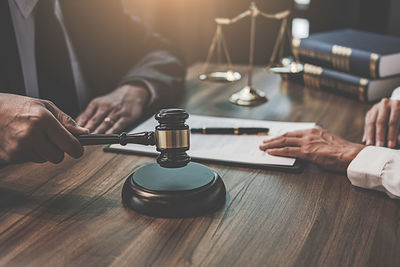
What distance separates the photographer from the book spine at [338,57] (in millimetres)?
1540

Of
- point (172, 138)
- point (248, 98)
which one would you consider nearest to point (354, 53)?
point (248, 98)

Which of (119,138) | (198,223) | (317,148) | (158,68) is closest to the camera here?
(198,223)

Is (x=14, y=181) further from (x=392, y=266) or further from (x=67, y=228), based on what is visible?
(x=392, y=266)

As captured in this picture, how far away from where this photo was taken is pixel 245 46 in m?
2.77

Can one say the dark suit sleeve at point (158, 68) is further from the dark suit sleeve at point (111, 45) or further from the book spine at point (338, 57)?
the book spine at point (338, 57)

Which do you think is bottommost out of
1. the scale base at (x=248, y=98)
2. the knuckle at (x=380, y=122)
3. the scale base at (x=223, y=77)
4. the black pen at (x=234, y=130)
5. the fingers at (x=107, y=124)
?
the scale base at (x=248, y=98)

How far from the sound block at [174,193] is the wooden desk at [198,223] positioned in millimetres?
22

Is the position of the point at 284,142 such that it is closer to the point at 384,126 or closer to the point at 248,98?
the point at 384,126

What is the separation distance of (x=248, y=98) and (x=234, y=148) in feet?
1.74

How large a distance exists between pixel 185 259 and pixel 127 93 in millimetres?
939

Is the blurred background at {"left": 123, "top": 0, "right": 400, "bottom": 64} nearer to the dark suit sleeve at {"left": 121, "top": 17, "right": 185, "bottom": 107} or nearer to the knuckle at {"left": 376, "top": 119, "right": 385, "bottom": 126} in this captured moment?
the dark suit sleeve at {"left": 121, "top": 17, "right": 185, "bottom": 107}

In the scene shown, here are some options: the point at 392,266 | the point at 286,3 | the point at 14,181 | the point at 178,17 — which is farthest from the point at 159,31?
the point at 392,266

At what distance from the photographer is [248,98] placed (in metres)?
1.61

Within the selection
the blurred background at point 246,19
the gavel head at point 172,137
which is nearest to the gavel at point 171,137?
the gavel head at point 172,137
